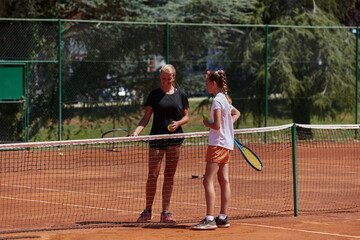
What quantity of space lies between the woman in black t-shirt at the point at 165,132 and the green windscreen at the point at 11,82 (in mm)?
9089

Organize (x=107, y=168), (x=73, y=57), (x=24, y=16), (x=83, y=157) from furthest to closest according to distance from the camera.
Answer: (x=24, y=16), (x=73, y=57), (x=83, y=157), (x=107, y=168)

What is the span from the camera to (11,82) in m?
16.0

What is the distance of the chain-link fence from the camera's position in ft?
54.5

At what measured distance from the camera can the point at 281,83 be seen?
1878 centimetres

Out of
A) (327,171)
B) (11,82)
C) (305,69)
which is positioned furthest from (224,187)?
(305,69)

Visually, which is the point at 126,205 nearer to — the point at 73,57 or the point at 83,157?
the point at 83,157

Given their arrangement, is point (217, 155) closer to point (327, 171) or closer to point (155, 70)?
point (327, 171)

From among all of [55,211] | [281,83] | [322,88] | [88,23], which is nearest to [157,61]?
[88,23]

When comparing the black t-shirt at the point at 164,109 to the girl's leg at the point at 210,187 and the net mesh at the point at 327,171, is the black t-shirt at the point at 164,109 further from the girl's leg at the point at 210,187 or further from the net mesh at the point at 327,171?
the net mesh at the point at 327,171

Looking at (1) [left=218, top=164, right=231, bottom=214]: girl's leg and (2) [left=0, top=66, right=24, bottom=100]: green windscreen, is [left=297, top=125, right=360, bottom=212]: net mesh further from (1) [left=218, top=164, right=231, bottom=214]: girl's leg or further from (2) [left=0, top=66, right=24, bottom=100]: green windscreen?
(2) [left=0, top=66, right=24, bottom=100]: green windscreen

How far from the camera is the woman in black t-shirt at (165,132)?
7527mm

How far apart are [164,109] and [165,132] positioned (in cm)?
27

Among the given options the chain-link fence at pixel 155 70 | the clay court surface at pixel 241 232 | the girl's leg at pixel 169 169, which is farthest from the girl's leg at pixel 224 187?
the chain-link fence at pixel 155 70

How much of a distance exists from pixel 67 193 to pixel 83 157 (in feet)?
14.7
